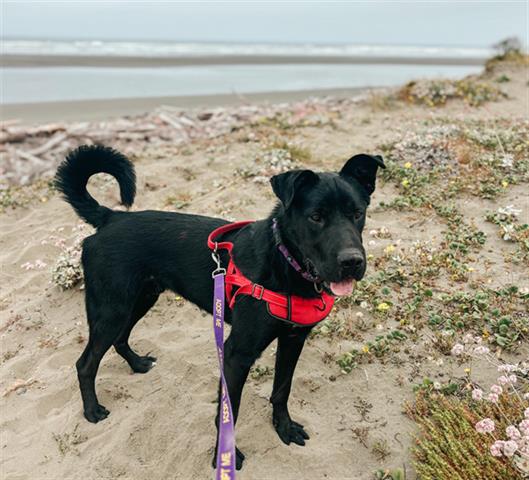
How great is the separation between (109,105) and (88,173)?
12.7 metres

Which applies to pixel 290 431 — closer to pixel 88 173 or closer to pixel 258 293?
pixel 258 293

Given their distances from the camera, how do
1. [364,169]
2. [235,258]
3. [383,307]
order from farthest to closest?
[383,307] < [235,258] < [364,169]

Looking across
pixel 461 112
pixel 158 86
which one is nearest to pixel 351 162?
pixel 461 112

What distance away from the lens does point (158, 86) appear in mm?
20062

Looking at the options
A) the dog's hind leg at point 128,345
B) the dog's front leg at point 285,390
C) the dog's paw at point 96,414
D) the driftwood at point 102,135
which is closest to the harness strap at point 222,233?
the dog's front leg at point 285,390

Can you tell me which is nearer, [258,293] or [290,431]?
[258,293]

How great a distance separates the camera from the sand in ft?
10.3

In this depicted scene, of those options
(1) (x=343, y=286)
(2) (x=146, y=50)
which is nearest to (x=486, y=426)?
(1) (x=343, y=286)

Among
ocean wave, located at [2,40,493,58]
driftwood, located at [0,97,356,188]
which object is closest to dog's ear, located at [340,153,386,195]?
driftwood, located at [0,97,356,188]

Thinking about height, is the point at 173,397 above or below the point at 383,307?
below

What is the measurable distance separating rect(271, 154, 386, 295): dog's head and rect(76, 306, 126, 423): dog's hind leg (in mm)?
1481

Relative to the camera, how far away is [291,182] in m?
2.72

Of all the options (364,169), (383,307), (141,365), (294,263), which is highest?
(364,169)

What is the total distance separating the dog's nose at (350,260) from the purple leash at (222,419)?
0.81 m
